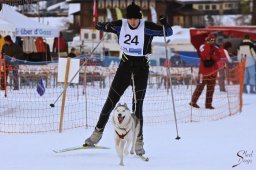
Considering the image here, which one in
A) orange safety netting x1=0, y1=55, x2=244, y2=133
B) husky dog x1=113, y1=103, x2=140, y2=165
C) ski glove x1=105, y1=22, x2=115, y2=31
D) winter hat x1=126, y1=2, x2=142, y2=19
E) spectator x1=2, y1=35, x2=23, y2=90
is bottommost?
orange safety netting x1=0, y1=55, x2=244, y2=133

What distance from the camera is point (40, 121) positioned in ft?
32.3

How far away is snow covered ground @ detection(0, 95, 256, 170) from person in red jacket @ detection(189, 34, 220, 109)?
2386 millimetres

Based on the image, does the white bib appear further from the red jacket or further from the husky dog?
the red jacket

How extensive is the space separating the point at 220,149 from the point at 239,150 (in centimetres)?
24

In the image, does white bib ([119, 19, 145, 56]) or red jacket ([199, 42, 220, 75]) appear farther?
red jacket ([199, 42, 220, 75])

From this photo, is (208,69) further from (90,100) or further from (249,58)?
(249,58)

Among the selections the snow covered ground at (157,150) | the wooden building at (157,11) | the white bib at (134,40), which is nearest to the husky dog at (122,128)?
the snow covered ground at (157,150)

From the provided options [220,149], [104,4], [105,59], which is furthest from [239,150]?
[104,4]

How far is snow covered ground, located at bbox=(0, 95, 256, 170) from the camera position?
19.7ft

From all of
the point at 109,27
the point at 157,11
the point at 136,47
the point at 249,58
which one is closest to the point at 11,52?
the point at 249,58

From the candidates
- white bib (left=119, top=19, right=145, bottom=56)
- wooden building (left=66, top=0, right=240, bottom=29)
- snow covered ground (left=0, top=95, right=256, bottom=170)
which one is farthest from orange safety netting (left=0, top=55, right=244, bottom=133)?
wooden building (left=66, top=0, right=240, bottom=29)

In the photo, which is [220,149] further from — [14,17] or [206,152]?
[14,17]

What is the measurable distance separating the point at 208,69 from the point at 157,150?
5555 mm

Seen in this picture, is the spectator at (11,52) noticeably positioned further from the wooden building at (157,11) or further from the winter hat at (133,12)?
the wooden building at (157,11)
